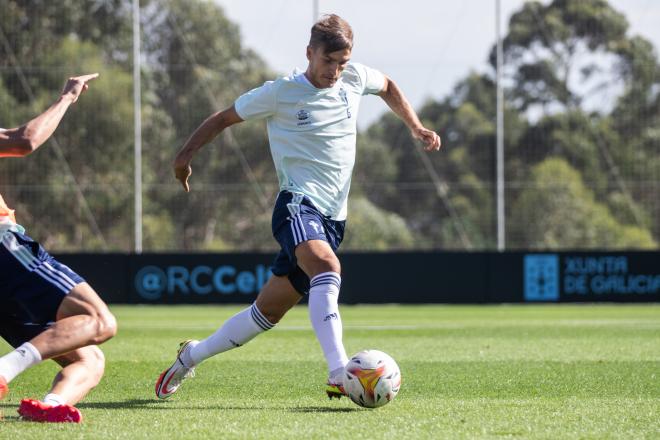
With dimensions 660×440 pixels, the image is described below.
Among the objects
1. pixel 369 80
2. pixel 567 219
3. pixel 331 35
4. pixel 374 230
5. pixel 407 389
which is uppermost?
pixel 331 35

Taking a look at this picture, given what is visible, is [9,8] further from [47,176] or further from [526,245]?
[526,245]

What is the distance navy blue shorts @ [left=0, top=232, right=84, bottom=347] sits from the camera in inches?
207

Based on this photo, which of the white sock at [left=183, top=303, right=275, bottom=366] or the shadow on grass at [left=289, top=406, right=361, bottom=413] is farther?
the white sock at [left=183, top=303, right=275, bottom=366]

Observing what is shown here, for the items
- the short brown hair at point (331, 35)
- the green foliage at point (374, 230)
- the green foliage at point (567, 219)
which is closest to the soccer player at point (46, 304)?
the short brown hair at point (331, 35)

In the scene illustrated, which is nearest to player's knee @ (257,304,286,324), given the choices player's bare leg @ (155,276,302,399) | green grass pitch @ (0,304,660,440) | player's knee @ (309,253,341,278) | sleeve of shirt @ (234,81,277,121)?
player's bare leg @ (155,276,302,399)

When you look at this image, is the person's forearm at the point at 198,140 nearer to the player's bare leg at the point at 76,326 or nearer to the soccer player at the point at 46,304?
the soccer player at the point at 46,304

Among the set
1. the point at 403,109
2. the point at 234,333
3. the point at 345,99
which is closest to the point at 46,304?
the point at 234,333

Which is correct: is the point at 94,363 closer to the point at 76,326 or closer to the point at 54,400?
the point at 54,400

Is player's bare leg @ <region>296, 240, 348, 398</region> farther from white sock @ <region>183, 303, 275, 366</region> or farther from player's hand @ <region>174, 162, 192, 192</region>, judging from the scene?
player's hand @ <region>174, 162, 192, 192</region>

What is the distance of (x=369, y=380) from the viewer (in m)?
5.77

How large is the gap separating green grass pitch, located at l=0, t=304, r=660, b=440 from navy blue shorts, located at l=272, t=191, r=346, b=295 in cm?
71

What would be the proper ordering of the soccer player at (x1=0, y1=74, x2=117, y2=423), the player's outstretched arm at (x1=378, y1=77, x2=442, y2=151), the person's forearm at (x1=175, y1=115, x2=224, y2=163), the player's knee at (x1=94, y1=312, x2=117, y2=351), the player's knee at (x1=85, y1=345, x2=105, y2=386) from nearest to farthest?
the soccer player at (x1=0, y1=74, x2=117, y2=423) < the player's knee at (x1=94, y1=312, x2=117, y2=351) < the player's knee at (x1=85, y1=345, x2=105, y2=386) < the person's forearm at (x1=175, y1=115, x2=224, y2=163) < the player's outstretched arm at (x1=378, y1=77, x2=442, y2=151)

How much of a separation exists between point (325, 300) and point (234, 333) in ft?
2.70

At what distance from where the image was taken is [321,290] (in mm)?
6039
